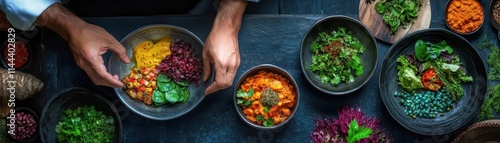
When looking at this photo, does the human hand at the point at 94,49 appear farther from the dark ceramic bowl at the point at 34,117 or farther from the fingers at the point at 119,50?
the dark ceramic bowl at the point at 34,117

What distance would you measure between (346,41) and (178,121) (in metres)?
1.02

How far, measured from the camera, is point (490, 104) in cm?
338

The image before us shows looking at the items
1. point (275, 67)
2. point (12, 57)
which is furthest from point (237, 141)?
point (12, 57)

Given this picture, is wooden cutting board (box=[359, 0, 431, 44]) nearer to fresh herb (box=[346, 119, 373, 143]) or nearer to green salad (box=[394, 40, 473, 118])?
green salad (box=[394, 40, 473, 118])

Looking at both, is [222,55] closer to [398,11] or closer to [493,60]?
[398,11]

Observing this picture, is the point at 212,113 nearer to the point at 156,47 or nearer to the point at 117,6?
the point at 156,47

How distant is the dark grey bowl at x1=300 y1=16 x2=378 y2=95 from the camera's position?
10.7 ft

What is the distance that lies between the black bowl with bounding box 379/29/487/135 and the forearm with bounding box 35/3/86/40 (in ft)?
5.29

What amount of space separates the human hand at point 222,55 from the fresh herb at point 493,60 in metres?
1.44

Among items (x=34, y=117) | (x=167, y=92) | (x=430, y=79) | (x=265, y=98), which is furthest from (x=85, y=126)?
(x=430, y=79)

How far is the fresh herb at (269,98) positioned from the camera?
319cm

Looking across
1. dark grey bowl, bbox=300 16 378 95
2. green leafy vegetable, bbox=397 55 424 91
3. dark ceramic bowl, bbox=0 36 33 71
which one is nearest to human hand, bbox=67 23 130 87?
dark ceramic bowl, bbox=0 36 33 71

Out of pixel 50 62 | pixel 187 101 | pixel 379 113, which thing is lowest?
pixel 379 113

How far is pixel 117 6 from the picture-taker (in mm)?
3371
